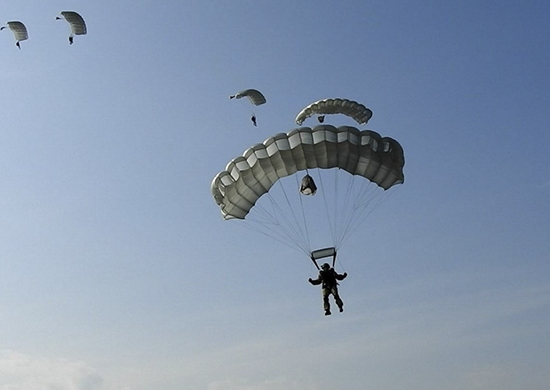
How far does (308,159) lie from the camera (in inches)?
917

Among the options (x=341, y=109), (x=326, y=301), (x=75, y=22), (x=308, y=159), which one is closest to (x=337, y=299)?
(x=326, y=301)

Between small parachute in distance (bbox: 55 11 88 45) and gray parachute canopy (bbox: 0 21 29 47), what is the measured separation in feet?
10.3

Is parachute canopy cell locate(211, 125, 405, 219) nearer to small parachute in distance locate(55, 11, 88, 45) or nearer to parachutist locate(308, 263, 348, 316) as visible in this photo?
parachutist locate(308, 263, 348, 316)

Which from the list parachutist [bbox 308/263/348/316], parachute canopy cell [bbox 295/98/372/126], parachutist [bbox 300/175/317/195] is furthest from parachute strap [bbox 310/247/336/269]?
parachute canopy cell [bbox 295/98/372/126]

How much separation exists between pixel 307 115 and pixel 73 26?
11454 mm

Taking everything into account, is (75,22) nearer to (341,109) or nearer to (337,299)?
(341,109)

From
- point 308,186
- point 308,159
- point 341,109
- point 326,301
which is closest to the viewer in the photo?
point 308,159

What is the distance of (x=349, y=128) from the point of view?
901 inches

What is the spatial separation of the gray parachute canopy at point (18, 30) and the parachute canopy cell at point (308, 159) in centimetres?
1536

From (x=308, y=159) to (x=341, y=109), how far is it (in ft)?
17.6

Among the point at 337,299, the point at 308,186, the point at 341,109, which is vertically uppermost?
the point at 341,109

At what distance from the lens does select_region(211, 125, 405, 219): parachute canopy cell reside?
75.3 ft

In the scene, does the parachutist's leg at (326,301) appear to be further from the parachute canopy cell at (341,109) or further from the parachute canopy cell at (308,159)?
the parachute canopy cell at (341,109)

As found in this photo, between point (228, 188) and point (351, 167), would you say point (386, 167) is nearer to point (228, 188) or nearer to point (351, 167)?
point (351, 167)
